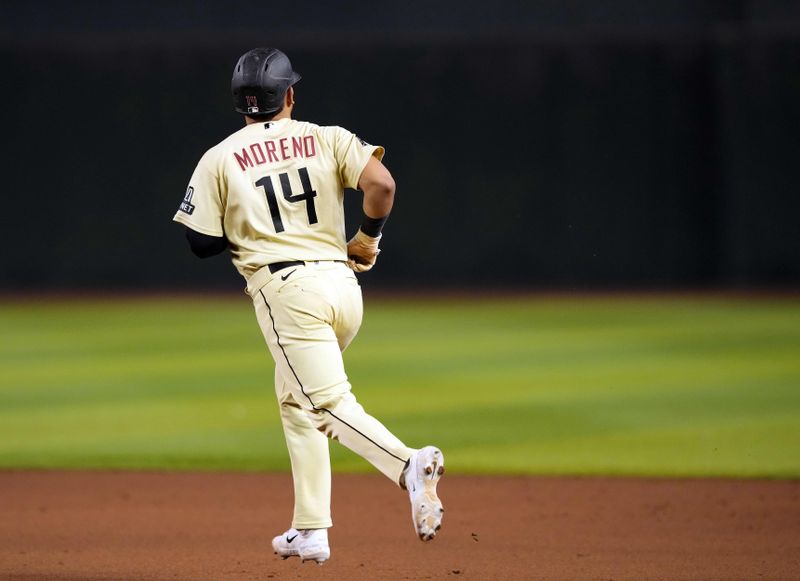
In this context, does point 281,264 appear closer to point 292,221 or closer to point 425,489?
point 292,221

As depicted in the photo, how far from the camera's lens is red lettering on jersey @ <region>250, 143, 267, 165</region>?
4070 mm

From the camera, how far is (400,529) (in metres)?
5.48

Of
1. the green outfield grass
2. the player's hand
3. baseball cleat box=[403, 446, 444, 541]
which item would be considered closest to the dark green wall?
the green outfield grass

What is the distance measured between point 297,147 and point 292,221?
0.81ft

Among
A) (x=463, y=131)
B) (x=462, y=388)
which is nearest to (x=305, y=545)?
(x=462, y=388)

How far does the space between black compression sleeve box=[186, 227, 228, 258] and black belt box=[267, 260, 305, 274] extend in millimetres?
177

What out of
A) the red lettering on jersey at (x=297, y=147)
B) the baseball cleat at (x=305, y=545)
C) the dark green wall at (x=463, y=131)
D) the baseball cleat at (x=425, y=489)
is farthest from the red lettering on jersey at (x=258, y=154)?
the dark green wall at (x=463, y=131)

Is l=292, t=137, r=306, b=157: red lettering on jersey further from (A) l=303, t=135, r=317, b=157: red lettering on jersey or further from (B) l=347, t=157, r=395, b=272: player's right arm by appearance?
(B) l=347, t=157, r=395, b=272: player's right arm

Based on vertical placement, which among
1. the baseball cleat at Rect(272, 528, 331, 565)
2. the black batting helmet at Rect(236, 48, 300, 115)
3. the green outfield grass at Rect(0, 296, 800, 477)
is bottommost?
the green outfield grass at Rect(0, 296, 800, 477)

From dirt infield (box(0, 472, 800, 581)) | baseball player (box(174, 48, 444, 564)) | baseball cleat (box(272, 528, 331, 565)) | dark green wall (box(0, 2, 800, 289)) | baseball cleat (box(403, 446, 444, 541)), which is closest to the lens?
baseball cleat (box(403, 446, 444, 541))

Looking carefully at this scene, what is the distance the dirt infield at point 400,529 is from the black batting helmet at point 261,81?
5.56 feet

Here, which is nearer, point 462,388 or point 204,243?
point 204,243

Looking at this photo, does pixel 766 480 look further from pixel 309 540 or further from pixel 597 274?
pixel 597 274

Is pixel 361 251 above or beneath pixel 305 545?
above
